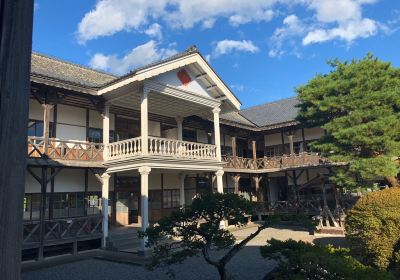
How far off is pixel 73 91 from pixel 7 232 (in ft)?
46.6

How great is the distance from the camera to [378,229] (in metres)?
8.95

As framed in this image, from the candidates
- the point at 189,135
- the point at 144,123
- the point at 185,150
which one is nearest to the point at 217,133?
the point at 185,150

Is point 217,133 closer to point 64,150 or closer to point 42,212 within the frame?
point 64,150

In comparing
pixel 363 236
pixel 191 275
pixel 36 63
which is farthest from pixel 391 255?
pixel 36 63

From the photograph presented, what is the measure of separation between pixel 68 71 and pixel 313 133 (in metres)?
17.1

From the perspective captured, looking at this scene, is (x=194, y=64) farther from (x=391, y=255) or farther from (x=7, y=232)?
(x=7, y=232)

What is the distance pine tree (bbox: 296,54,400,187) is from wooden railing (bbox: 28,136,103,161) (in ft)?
34.6

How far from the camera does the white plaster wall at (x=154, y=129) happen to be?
1981cm

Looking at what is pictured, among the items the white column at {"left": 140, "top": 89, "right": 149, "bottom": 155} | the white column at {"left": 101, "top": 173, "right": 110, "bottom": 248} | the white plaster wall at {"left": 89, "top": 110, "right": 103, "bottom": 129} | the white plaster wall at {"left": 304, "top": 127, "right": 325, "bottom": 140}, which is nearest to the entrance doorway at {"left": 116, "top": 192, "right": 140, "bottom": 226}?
the white column at {"left": 101, "top": 173, "right": 110, "bottom": 248}

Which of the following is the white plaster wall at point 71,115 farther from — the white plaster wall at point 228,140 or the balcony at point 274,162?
the white plaster wall at point 228,140

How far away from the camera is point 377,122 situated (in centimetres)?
1402

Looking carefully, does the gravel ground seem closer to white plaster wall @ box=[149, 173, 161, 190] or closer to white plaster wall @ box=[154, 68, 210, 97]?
white plaster wall @ box=[149, 173, 161, 190]

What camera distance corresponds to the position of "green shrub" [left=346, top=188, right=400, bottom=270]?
345 inches

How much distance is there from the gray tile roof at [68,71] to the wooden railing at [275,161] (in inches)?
378
